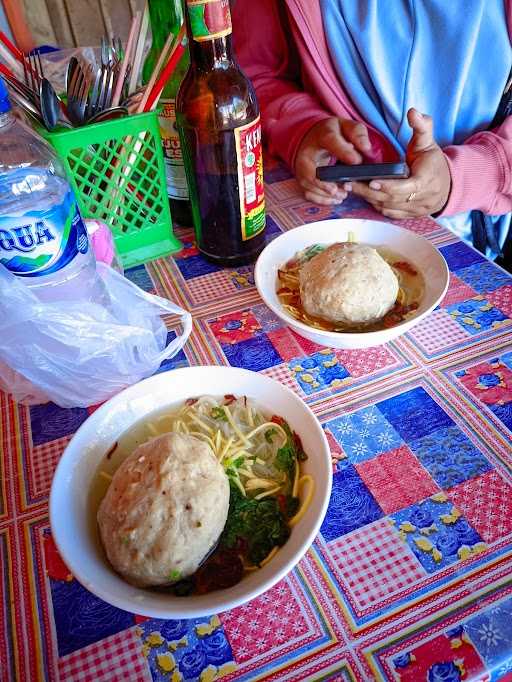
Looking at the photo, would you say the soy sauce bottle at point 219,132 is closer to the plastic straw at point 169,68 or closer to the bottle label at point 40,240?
the plastic straw at point 169,68

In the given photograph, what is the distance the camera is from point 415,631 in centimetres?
50

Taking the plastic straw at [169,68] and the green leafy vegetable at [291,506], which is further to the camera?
the plastic straw at [169,68]

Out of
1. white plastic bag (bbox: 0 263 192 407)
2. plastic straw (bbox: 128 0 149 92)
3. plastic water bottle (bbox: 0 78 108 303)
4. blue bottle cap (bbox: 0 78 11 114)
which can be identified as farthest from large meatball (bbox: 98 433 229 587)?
plastic straw (bbox: 128 0 149 92)

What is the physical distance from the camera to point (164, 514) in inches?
19.8

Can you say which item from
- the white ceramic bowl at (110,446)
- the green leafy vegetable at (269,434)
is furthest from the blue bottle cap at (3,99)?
the green leafy vegetable at (269,434)

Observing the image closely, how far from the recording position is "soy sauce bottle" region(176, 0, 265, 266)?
772 millimetres

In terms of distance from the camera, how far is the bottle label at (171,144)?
989 millimetres

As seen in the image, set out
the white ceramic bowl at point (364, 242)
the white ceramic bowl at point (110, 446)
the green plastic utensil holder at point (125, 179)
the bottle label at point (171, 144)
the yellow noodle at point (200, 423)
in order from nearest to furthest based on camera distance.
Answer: the white ceramic bowl at point (110, 446) < the yellow noodle at point (200, 423) < the white ceramic bowl at point (364, 242) < the green plastic utensil holder at point (125, 179) < the bottle label at point (171, 144)

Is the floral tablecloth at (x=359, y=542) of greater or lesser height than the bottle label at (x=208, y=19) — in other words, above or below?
below

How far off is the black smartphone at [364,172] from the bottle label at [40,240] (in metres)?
0.51

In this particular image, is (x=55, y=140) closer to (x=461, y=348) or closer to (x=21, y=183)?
(x=21, y=183)

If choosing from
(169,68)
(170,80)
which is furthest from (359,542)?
(170,80)

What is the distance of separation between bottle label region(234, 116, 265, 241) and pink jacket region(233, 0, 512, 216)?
1.17 feet

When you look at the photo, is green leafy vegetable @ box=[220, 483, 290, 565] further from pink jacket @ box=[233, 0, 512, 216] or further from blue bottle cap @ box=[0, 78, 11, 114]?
pink jacket @ box=[233, 0, 512, 216]
